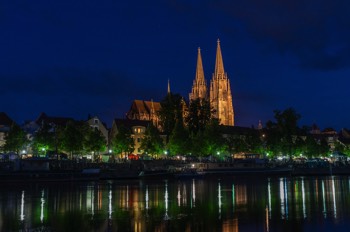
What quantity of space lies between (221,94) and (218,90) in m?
2.54

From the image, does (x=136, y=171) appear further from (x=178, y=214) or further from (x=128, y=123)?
(x=178, y=214)

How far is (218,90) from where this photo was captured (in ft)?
630

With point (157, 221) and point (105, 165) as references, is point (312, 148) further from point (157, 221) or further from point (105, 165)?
point (157, 221)

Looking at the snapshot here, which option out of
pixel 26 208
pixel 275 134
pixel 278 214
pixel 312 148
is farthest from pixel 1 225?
pixel 312 148

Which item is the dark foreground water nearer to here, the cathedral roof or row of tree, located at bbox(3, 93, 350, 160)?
row of tree, located at bbox(3, 93, 350, 160)

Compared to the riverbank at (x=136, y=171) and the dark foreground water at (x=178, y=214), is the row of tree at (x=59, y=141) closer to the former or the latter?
the riverbank at (x=136, y=171)

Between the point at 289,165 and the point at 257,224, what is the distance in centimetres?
9308

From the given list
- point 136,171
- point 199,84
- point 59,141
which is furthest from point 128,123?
point 199,84

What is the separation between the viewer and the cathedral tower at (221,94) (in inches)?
7539

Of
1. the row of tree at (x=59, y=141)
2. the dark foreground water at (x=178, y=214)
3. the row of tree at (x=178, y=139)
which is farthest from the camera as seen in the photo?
the row of tree at (x=178, y=139)

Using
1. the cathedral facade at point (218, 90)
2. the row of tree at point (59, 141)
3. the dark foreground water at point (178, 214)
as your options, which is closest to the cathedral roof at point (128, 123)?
the row of tree at point (59, 141)

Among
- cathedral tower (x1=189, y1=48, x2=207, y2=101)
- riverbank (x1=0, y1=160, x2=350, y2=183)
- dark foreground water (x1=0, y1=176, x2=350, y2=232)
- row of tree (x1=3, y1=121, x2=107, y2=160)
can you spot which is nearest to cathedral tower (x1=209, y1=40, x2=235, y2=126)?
cathedral tower (x1=189, y1=48, x2=207, y2=101)

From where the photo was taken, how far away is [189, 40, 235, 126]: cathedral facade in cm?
19150

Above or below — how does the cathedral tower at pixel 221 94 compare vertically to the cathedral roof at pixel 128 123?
above
